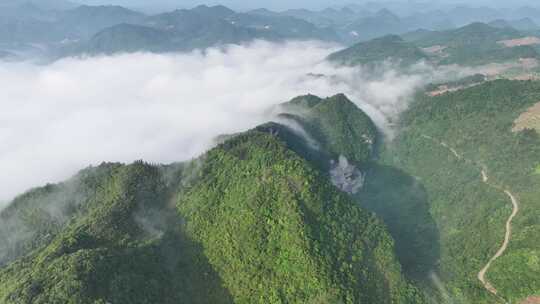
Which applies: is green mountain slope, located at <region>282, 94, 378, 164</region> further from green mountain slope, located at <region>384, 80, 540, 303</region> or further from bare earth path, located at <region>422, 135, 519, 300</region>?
bare earth path, located at <region>422, 135, 519, 300</region>

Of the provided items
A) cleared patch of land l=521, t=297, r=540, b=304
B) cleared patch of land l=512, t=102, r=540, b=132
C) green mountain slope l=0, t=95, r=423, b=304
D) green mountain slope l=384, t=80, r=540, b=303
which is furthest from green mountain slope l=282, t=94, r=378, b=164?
cleared patch of land l=521, t=297, r=540, b=304

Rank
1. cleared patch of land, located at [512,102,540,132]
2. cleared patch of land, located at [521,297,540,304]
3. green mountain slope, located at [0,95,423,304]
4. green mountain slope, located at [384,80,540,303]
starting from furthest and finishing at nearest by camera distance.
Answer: cleared patch of land, located at [512,102,540,132] < green mountain slope, located at [384,80,540,303] < cleared patch of land, located at [521,297,540,304] < green mountain slope, located at [0,95,423,304]

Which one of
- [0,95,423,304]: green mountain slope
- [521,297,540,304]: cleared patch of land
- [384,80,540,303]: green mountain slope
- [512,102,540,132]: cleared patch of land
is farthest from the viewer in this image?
[512,102,540,132]: cleared patch of land

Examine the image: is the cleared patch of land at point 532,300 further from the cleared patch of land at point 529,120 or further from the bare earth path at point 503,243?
the cleared patch of land at point 529,120

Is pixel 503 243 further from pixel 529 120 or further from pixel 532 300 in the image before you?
pixel 529 120

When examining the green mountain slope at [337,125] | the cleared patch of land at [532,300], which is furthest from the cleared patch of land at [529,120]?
the cleared patch of land at [532,300]

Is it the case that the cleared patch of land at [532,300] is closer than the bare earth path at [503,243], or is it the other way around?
the cleared patch of land at [532,300]
